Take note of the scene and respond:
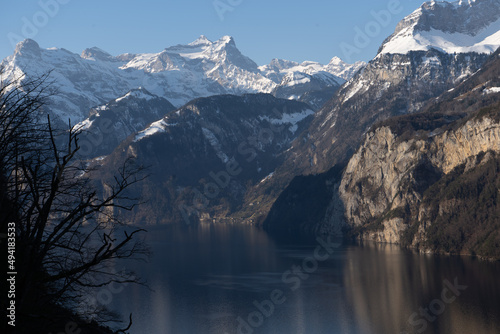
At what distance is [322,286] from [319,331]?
42.2m

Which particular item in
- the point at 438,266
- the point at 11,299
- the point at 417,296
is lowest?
the point at 11,299

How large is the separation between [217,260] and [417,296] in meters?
82.0

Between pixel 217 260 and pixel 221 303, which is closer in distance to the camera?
pixel 221 303

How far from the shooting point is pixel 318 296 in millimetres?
125625

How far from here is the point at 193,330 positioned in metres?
98.8

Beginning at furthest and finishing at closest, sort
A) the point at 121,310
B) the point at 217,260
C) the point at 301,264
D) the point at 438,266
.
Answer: the point at 217,260, the point at 301,264, the point at 438,266, the point at 121,310

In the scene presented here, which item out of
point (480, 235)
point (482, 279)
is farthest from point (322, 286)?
point (480, 235)

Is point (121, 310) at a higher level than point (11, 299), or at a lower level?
higher

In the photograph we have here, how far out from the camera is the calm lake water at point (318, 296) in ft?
326

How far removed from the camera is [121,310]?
113 m

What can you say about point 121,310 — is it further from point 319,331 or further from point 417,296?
point 417,296

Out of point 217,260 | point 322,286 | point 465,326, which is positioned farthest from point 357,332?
point 217,260

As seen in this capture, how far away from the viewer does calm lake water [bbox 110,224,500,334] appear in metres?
99.5

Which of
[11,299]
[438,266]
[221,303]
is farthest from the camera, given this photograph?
[438,266]
